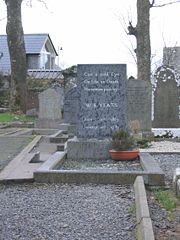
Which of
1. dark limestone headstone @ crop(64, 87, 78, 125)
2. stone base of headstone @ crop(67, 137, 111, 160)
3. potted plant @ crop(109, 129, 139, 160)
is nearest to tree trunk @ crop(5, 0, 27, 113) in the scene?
dark limestone headstone @ crop(64, 87, 78, 125)

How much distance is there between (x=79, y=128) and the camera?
984 cm

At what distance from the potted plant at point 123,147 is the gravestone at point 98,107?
0.30m

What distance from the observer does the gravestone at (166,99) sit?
50.6 feet

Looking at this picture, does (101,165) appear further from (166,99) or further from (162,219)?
(166,99)

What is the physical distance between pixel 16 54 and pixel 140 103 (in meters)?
15.0

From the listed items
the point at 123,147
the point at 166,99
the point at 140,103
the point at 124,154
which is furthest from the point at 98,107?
the point at 166,99

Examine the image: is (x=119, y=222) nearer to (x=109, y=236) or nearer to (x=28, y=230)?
(x=109, y=236)

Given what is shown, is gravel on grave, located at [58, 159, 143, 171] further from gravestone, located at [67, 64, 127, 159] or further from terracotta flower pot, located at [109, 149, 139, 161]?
gravestone, located at [67, 64, 127, 159]

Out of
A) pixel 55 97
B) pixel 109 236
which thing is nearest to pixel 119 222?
pixel 109 236

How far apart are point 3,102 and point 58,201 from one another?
33.0 m

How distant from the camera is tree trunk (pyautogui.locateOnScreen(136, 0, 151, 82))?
19.2 meters

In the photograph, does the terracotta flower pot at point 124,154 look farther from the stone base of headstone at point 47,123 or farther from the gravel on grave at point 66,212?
the stone base of headstone at point 47,123

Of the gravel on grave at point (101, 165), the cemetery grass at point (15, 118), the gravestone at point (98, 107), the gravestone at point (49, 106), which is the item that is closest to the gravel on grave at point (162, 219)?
the gravel on grave at point (101, 165)

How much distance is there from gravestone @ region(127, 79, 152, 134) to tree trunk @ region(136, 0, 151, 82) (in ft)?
13.6
